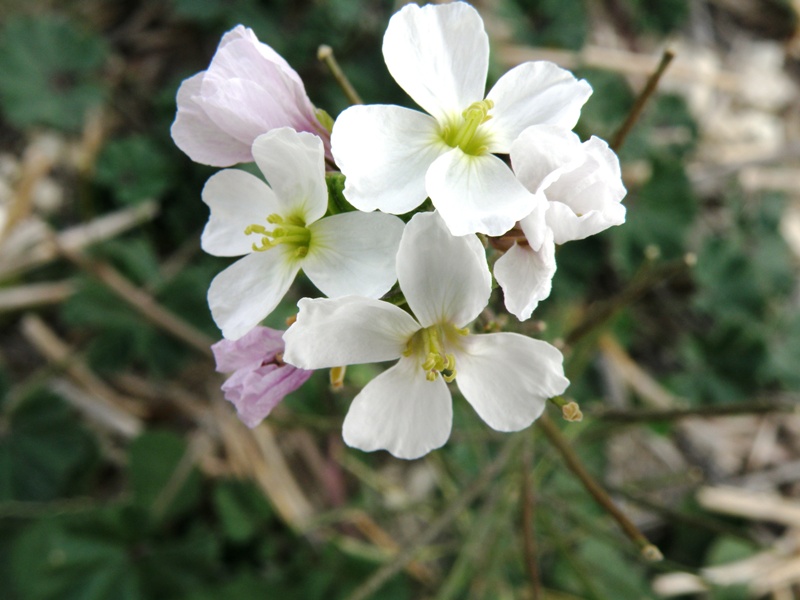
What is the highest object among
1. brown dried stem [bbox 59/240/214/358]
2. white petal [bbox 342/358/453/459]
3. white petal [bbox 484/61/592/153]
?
white petal [bbox 484/61/592/153]

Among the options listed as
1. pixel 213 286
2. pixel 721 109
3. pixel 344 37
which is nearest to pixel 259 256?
pixel 213 286

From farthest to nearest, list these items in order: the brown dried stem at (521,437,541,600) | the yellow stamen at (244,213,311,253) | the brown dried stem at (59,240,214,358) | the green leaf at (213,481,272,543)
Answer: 1. the green leaf at (213,481,272,543)
2. the brown dried stem at (59,240,214,358)
3. the brown dried stem at (521,437,541,600)
4. the yellow stamen at (244,213,311,253)

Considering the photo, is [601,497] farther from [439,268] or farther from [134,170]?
[134,170]

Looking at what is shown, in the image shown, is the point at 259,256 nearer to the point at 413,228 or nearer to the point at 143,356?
the point at 413,228

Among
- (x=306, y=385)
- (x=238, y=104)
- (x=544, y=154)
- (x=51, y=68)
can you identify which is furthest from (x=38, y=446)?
(x=544, y=154)

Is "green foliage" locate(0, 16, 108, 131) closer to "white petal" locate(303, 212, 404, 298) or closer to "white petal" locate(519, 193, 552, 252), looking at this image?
"white petal" locate(303, 212, 404, 298)

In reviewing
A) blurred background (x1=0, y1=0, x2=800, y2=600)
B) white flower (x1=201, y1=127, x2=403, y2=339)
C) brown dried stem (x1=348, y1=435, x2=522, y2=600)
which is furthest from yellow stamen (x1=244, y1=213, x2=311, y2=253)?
blurred background (x1=0, y1=0, x2=800, y2=600)

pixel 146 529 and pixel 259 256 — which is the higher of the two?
pixel 259 256

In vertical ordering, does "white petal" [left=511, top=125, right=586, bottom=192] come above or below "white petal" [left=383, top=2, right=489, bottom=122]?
below

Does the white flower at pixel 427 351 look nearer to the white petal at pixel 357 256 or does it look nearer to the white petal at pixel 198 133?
the white petal at pixel 357 256
